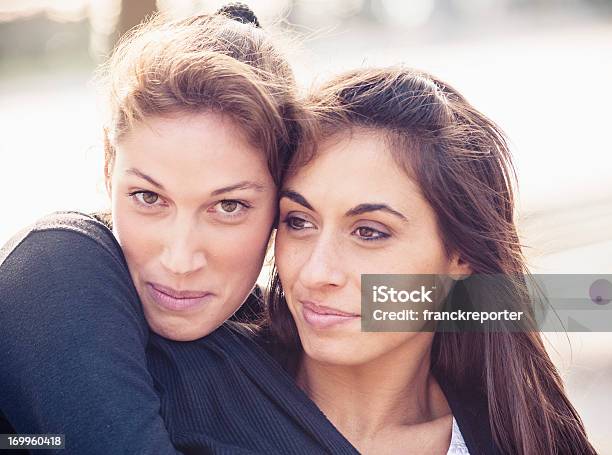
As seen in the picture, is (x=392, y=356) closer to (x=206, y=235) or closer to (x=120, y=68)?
(x=206, y=235)

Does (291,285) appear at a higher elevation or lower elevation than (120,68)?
lower

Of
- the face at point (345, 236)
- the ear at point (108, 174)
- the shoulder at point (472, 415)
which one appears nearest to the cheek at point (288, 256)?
the face at point (345, 236)

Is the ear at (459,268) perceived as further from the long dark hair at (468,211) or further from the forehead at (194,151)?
the forehead at (194,151)

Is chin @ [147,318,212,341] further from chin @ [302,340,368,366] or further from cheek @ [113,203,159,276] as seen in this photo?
chin @ [302,340,368,366]

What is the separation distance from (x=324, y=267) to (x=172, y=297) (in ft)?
1.24

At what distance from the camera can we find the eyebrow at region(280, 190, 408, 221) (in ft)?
7.23

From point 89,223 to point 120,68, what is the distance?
0.49 meters

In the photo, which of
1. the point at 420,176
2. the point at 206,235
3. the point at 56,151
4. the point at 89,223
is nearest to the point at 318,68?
the point at 420,176

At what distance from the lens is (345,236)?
224cm

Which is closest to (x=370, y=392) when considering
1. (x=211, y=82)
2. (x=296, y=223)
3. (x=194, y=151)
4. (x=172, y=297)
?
(x=296, y=223)

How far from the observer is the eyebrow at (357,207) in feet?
7.23

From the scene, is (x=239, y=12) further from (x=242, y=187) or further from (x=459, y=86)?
(x=459, y=86)

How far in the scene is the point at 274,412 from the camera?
7.27 feet

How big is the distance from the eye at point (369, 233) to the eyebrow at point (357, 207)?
57 millimetres
